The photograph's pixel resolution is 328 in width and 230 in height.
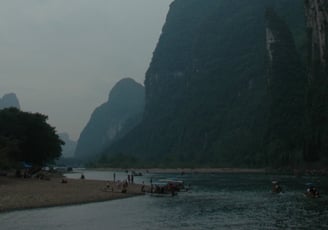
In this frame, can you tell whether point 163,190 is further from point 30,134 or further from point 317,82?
point 317,82

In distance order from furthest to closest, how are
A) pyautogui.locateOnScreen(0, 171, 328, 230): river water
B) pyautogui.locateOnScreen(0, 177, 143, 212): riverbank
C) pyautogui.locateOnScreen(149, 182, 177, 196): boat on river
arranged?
1. pyautogui.locateOnScreen(149, 182, 177, 196): boat on river
2. pyautogui.locateOnScreen(0, 177, 143, 212): riverbank
3. pyautogui.locateOnScreen(0, 171, 328, 230): river water

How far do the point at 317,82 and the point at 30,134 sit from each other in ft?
353

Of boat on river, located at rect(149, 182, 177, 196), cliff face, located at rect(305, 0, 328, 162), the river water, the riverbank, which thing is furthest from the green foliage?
cliff face, located at rect(305, 0, 328, 162)

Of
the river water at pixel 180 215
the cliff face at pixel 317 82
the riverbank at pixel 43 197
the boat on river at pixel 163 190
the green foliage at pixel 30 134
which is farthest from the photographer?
the cliff face at pixel 317 82

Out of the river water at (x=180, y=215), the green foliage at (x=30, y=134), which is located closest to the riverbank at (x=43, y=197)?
the river water at (x=180, y=215)

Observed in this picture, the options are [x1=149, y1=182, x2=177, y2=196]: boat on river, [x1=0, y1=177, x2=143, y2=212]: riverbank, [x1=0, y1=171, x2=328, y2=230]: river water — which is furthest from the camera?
[x1=149, y1=182, x2=177, y2=196]: boat on river

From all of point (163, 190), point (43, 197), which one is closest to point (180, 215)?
point (43, 197)

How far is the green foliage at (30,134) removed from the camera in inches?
3435

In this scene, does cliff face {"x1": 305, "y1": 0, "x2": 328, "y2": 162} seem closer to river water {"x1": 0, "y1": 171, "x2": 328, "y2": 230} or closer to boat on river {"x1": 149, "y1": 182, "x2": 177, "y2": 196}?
boat on river {"x1": 149, "y1": 182, "x2": 177, "y2": 196}

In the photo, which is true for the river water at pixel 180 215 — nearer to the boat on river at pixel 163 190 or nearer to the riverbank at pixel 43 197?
the riverbank at pixel 43 197

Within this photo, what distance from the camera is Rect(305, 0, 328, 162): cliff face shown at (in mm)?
141938

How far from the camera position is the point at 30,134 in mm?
90312

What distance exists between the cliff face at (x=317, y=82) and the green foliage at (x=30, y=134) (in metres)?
76.7

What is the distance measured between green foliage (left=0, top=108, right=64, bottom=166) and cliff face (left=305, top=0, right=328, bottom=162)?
76.7 metres
